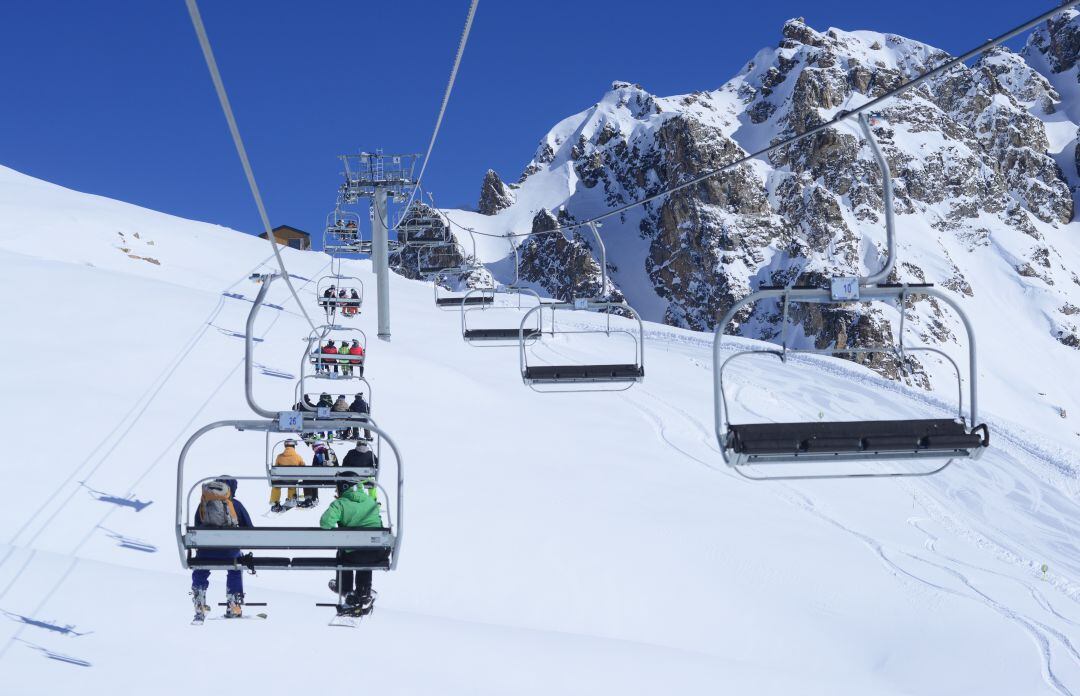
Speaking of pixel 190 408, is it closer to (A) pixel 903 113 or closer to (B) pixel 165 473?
(B) pixel 165 473

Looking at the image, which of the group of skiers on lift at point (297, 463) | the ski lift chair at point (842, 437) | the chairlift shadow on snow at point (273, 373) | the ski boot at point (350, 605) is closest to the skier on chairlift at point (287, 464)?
the group of skiers on lift at point (297, 463)

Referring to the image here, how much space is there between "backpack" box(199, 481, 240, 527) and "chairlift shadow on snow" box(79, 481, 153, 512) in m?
5.09

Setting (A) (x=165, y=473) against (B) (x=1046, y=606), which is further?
(B) (x=1046, y=606)

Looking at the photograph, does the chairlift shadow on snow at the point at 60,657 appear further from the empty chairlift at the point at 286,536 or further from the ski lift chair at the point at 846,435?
the ski lift chair at the point at 846,435

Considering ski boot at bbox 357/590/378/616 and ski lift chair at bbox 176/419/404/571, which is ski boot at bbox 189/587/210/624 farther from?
ski lift chair at bbox 176/419/404/571

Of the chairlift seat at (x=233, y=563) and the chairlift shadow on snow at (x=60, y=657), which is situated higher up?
the chairlift seat at (x=233, y=563)

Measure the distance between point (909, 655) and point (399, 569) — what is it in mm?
7084

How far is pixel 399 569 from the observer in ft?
45.0

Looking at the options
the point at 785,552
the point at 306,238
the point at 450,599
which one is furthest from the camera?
the point at 306,238

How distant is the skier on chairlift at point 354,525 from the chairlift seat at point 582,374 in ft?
9.36

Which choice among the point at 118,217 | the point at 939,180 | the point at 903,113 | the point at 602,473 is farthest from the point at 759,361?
the point at 903,113

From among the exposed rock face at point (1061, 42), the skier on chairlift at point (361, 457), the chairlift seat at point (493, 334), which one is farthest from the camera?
the exposed rock face at point (1061, 42)

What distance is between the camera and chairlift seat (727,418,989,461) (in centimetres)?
670

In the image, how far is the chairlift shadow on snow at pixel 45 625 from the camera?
8.89 metres
